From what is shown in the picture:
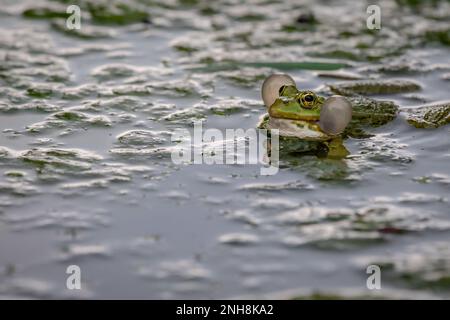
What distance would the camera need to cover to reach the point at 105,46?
24.5 feet

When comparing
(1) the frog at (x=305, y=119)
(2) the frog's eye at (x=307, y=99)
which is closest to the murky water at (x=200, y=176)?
(1) the frog at (x=305, y=119)

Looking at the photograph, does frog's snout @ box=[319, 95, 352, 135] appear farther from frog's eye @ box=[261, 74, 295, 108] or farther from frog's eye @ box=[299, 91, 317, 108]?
frog's eye @ box=[261, 74, 295, 108]

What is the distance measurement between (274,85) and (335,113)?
58 cm

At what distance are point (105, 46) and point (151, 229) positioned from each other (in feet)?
12.4

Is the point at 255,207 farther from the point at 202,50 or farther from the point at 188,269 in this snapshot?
the point at 202,50

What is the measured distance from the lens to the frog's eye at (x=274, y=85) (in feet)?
18.0

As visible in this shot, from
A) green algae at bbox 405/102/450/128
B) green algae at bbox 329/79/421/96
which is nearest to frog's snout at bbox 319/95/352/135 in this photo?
green algae at bbox 405/102/450/128

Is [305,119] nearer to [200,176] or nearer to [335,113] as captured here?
[335,113]

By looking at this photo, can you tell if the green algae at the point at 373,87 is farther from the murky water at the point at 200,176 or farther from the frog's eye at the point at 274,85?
the frog's eye at the point at 274,85

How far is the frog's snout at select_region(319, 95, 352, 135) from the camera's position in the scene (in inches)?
204

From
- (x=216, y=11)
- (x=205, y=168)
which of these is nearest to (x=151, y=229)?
(x=205, y=168)

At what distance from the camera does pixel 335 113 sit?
519cm

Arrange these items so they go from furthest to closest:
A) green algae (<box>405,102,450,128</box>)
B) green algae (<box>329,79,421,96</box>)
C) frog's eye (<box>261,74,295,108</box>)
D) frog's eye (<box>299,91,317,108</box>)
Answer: green algae (<box>329,79,421,96</box>) → green algae (<box>405,102,450,128</box>) → frog's eye (<box>261,74,295,108</box>) → frog's eye (<box>299,91,317,108</box>)

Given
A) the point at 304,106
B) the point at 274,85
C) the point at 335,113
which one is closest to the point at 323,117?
the point at 335,113
